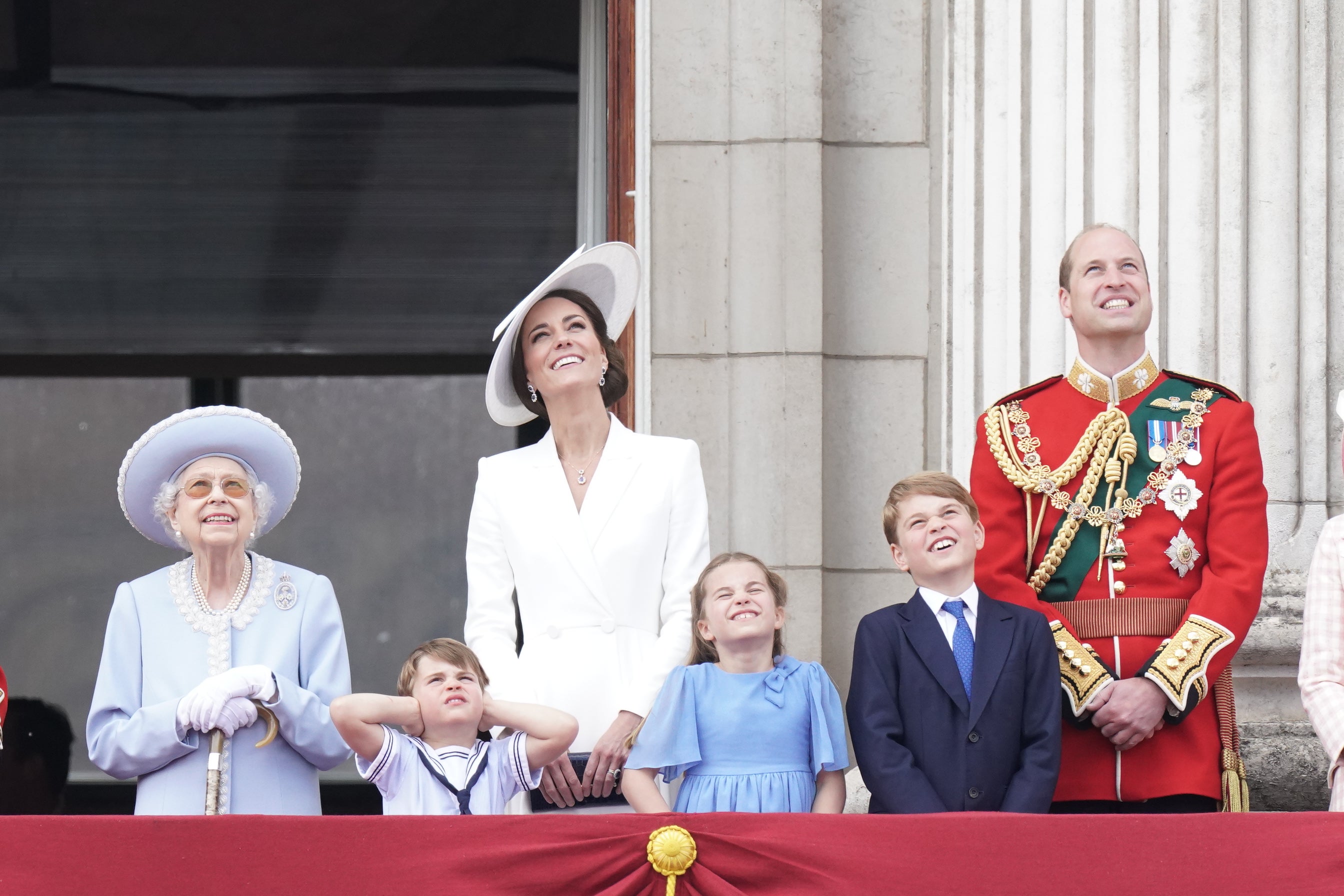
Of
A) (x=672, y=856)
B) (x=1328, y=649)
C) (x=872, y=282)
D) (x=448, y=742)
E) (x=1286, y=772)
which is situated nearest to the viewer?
(x=672, y=856)

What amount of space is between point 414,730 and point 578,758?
35 cm

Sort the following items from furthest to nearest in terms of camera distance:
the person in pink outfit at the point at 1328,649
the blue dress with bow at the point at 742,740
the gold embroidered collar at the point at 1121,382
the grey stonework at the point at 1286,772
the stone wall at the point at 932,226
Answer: the stone wall at the point at 932,226 → the grey stonework at the point at 1286,772 → the gold embroidered collar at the point at 1121,382 → the blue dress with bow at the point at 742,740 → the person in pink outfit at the point at 1328,649

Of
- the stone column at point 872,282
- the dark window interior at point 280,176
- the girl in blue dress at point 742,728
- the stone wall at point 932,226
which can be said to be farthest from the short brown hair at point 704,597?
the dark window interior at point 280,176

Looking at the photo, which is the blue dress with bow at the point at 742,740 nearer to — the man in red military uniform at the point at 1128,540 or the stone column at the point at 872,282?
the man in red military uniform at the point at 1128,540

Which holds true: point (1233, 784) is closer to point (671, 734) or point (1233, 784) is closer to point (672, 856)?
point (671, 734)

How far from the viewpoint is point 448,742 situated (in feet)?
12.2

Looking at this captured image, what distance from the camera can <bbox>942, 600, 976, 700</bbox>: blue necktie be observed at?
3.66 metres

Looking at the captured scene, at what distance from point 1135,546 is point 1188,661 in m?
0.31

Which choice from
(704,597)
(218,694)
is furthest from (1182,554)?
(218,694)

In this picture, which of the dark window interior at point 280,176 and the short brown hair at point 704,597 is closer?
the short brown hair at point 704,597

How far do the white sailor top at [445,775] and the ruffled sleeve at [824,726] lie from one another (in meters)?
0.56

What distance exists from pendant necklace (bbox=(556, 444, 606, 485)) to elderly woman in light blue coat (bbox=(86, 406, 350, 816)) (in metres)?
0.61

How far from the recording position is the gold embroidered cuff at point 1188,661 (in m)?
3.68

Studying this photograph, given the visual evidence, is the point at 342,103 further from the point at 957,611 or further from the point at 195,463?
the point at 957,611
